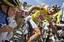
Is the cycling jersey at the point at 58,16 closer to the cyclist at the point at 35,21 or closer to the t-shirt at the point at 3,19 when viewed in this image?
the cyclist at the point at 35,21

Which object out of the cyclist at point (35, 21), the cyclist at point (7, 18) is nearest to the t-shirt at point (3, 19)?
the cyclist at point (7, 18)

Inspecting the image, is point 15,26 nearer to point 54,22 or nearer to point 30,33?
point 30,33

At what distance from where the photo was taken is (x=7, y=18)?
174cm

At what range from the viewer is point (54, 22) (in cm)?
178

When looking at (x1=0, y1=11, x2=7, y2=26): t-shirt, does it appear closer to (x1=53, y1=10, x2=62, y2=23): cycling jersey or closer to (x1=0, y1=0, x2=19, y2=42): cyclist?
(x1=0, y1=0, x2=19, y2=42): cyclist

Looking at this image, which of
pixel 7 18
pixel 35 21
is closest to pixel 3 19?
pixel 7 18

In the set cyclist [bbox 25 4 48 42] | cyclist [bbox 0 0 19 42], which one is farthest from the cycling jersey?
cyclist [bbox 0 0 19 42]

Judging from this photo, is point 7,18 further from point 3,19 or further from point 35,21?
point 35,21

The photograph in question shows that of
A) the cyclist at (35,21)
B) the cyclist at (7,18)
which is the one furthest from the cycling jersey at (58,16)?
the cyclist at (7,18)

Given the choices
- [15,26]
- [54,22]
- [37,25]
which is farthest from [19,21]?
[54,22]

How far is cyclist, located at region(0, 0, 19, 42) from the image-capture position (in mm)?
1722

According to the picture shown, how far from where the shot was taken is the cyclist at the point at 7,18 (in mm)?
1722

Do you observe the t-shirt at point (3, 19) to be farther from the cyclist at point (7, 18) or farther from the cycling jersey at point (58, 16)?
the cycling jersey at point (58, 16)

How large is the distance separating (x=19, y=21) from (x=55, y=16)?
0.35 meters
